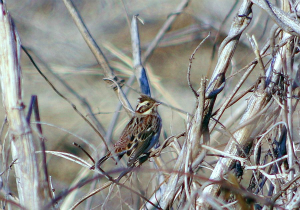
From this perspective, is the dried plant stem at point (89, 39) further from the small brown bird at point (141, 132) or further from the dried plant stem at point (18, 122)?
the dried plant stem at point (18, 122)

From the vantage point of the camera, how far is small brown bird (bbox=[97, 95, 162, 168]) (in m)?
4.08

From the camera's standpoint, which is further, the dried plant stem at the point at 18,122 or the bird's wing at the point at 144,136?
the bird's wing at the point at 144,136

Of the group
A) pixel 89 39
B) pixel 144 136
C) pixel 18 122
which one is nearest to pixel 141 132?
pixel 144 136

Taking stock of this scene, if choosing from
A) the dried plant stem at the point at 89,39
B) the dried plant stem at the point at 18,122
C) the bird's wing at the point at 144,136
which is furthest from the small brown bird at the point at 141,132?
the dried plant stem at the point at 18,122

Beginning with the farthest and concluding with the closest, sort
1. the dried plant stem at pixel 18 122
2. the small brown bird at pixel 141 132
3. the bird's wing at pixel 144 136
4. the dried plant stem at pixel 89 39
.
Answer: the small brown bird at pixel 141 132, the bird's wing at pixel 144 136, the dried plant stem at pixel 89 39, the dried plant stem at pixel 18 122

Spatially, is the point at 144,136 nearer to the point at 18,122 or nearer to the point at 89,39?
the point at 89,39

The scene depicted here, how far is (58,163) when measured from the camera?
7391 millimetres

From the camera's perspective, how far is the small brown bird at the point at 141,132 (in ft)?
13.4

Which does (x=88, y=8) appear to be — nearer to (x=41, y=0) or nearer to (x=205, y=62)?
(x=41, y=0)

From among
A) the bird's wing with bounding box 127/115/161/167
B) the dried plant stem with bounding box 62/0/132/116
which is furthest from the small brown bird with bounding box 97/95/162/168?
the dried plant stem with bounding box 62/0/132/116

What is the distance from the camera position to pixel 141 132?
14.2ft

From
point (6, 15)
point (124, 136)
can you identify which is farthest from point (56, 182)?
point (6, 15)

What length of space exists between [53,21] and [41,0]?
48cm

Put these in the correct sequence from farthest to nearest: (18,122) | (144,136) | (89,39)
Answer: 1. (144,136)
2. (89,39)
3. (18,122)
